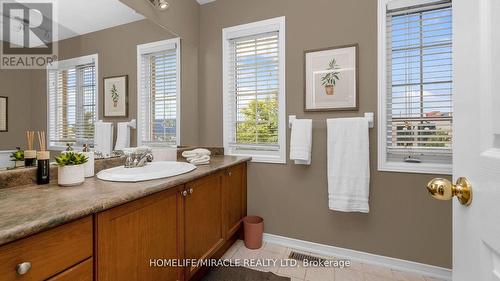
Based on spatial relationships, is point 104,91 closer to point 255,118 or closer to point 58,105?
point 58,105

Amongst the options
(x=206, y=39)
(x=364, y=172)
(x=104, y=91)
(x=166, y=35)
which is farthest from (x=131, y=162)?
(x=364, y=172)

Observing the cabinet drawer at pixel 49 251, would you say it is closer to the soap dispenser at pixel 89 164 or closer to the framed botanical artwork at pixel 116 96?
the soap dispenser at pixel 89 164

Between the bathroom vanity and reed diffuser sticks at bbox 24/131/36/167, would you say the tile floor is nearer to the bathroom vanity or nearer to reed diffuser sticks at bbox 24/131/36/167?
the bathroom vanity

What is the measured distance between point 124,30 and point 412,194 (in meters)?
2.50

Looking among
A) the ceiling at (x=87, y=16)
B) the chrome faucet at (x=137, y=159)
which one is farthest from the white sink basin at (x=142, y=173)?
the ceiling at (x=87, y=16)

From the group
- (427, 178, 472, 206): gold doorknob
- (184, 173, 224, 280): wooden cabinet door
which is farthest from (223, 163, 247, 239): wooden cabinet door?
(427, 178, 472, 206): gold doorknob

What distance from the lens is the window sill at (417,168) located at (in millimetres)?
1660

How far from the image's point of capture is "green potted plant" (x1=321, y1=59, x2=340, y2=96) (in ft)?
6.32

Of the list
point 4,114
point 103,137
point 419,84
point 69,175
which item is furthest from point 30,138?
point 419,84

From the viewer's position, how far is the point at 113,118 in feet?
4.90

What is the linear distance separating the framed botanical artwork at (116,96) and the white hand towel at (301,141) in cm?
136

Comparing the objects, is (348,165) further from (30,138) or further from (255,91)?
(30,138)

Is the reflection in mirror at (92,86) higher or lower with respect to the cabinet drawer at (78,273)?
higher

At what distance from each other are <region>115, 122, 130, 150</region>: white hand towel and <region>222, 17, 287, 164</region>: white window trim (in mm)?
979
